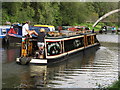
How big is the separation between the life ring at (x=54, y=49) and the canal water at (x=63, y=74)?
2.44ft

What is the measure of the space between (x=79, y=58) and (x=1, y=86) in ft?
32.4

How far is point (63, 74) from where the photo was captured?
50.1 ft

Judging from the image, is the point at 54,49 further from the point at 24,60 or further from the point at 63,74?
the point at 63,74

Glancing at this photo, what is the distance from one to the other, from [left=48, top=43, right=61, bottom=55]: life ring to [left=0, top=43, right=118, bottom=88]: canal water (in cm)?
74

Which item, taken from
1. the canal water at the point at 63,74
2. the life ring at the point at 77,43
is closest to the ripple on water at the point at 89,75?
the canal water at the point at 63,74

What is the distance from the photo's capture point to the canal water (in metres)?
12.8

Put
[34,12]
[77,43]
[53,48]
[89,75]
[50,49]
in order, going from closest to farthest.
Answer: [89,75], [50,49], [53,48], [77,43], [34,12]

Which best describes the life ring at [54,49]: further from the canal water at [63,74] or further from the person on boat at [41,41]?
the canal water at [63,74]

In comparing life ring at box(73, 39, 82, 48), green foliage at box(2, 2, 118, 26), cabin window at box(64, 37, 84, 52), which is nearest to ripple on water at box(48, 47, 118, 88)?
cabin window at box(64, 37, 84, 52)

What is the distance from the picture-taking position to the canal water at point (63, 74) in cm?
1283

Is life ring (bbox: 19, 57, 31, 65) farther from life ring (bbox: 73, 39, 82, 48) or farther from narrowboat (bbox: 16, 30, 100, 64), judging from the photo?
life ring (bbox: 73, 39, 82, 48)

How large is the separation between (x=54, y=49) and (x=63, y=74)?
3079 mm

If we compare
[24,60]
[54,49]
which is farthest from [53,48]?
[24,60]

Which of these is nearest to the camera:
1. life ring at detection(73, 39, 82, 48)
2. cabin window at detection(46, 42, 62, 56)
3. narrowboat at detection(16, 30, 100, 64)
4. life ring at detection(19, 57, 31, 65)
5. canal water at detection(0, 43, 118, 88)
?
canal water at detection(0, 43, 118, 88)
